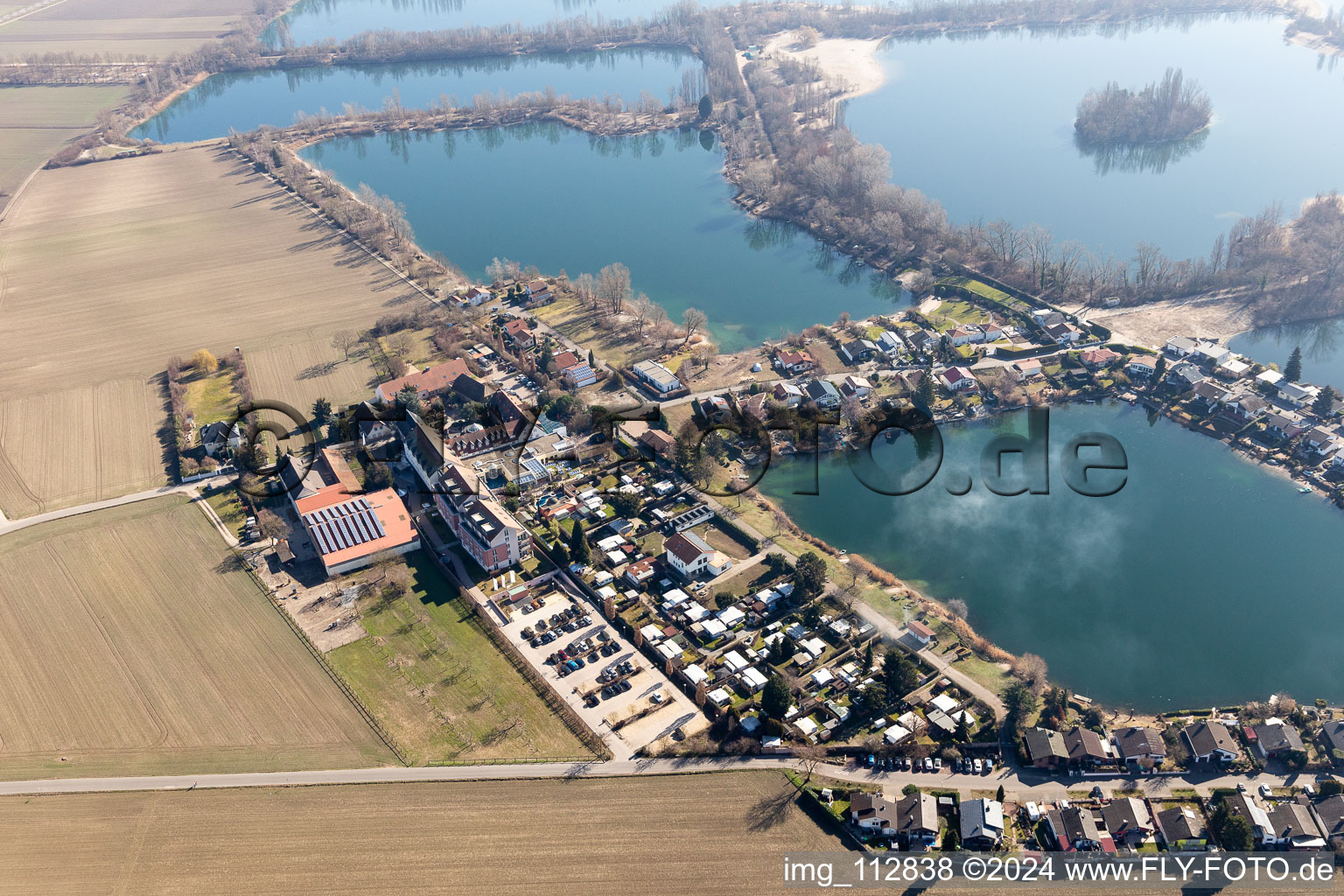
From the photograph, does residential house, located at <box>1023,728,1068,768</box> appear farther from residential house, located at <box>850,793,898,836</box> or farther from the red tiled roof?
the red tiled roof

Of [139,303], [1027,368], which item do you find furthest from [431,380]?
[1027,368]

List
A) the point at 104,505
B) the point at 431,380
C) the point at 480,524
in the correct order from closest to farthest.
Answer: the point at 480,524, the point at 104,505, the point at 431,380

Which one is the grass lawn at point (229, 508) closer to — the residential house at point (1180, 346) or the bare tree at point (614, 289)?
the bare tree at point (614, 289)

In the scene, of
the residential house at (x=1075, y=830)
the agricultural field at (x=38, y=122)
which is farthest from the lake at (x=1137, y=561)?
the agricultural field at (x=38, y=122)

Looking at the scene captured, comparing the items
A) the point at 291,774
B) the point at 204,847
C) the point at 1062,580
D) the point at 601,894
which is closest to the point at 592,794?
the point at 601,894

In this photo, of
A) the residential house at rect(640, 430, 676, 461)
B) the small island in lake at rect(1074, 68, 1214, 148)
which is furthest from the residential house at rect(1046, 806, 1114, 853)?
the small island in lake at rect(1074, 68, 1214, 148)

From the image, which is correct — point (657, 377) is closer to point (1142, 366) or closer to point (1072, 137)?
point (1142, 366)
